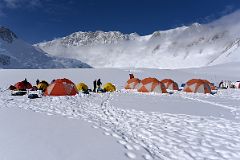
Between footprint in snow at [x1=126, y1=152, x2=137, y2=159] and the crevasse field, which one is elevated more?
the crevasse field

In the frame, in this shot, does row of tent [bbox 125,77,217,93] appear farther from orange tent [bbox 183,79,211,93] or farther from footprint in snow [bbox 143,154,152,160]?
footprint in snow [bbox 143,154,152,160]

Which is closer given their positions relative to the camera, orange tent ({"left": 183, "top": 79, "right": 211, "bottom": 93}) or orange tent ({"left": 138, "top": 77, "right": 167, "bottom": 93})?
orange tent ({"left": 138, "top": 77, "right": 167, "bottom": 93})

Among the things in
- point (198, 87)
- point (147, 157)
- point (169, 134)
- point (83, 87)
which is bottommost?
point (147, 157)

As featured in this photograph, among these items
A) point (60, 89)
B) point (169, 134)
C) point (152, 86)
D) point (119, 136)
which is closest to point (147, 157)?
point (119, 136)

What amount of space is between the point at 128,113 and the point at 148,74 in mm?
51732

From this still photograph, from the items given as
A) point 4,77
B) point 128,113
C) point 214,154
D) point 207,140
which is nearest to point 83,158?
point 214,154

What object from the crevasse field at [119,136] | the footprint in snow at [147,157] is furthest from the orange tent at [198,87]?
the footprint in snow at [147,157]

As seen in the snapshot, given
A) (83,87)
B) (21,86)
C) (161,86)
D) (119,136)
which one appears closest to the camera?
(119,136)

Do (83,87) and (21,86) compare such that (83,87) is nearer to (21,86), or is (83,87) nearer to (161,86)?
(21,86)

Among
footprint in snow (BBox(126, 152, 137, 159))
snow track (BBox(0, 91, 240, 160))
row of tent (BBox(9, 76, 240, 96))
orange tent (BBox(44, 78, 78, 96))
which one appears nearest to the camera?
footprint in snow (BBox(126, 152, 137, 159))

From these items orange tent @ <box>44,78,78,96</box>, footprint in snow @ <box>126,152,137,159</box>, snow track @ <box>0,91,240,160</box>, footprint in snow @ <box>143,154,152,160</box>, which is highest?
orange tent @ <box>44,78,78,96</box>

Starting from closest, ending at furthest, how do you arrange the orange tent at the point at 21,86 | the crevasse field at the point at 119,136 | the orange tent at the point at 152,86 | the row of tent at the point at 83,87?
the crevasse field at the point at 119,136 → the row of tent at the point at 83,87 → the orange tent at the point at 152,86 → the orange tent at the point at 21,86

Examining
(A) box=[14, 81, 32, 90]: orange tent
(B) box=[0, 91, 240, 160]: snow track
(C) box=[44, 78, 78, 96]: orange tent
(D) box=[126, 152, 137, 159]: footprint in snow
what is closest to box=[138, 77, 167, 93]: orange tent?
(C) box=[44, 78, 78, 96]: orange tent

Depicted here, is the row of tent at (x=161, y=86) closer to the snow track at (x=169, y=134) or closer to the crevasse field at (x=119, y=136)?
the snow track at (x=169, y=134)
